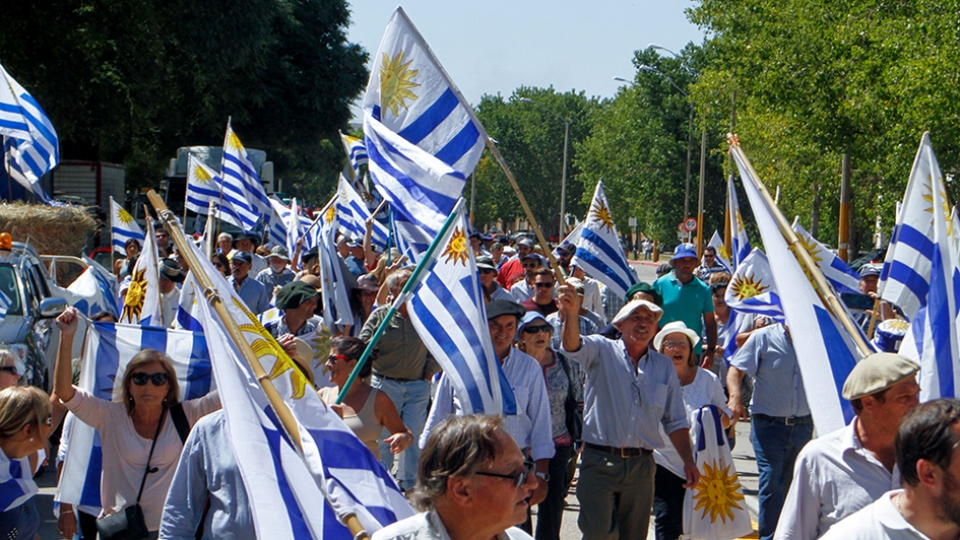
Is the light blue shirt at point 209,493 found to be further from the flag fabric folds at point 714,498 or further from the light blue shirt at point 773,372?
the light blue shirt at point 773,372

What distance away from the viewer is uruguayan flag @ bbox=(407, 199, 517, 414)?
5742mm

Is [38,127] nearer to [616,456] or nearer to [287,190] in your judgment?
[616,456]

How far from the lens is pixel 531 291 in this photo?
12180mm

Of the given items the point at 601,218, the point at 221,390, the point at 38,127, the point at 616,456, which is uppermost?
the point at 38,127

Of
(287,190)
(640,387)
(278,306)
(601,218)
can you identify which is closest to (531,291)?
(601,218)

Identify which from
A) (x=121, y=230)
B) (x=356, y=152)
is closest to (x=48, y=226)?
(x=121, y=230)

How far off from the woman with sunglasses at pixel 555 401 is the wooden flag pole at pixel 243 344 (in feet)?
9.33

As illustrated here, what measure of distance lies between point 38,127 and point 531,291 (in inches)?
274

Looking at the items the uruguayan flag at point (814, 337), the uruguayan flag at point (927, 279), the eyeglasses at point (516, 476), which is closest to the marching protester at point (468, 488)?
the eyeglasses at point (516, 476)

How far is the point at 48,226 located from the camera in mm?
16906

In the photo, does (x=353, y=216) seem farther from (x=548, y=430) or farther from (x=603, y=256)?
(x=548, y=430)

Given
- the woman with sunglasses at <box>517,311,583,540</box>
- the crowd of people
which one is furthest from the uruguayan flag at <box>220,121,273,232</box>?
the woman with sunglasses at <box>517,311,583,540</box>

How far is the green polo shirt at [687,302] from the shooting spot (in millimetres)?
10594

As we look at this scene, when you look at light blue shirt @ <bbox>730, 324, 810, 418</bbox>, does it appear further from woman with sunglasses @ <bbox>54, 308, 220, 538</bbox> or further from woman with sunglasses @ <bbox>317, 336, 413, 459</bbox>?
woman with sunglasses @ <bbox>54, 308, 220, 538</bbox>
